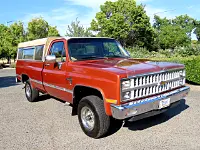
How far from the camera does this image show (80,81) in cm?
450

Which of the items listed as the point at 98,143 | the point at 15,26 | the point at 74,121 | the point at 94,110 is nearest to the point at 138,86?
the point at 94,110

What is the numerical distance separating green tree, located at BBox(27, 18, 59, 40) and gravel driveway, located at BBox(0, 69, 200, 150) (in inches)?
1047

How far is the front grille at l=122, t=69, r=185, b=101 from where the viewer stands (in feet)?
12.9

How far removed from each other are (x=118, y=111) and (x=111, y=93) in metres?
0.32

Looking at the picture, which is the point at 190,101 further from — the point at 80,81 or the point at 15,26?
the point at 15,26

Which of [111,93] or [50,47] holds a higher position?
[50,47]

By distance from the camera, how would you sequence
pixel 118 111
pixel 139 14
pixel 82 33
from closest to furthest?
pixel 118 111 → pixel 82 33 → pixel 139 14

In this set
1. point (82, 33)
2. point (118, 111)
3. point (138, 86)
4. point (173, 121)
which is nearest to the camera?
point (118, 111)

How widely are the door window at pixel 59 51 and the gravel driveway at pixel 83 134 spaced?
149 cm

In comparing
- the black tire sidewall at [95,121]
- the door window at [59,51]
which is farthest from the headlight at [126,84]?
the door window at [59,51]

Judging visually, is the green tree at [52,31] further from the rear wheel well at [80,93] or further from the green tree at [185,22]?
the green tree at [185,22]

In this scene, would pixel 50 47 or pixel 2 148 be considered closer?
pixel 2 148

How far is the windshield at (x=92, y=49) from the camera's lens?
5.12 metres

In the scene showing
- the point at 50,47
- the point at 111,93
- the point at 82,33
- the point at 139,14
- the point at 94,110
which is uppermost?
the point at 139,14
